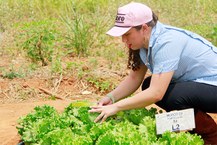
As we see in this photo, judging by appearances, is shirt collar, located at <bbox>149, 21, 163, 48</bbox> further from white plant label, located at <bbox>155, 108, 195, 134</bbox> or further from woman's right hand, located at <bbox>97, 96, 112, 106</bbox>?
woman's right hand, located at <bbox>97, 96, 112, 106</bbox>

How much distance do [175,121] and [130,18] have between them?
80 centimetres

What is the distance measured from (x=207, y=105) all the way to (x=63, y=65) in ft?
11.6

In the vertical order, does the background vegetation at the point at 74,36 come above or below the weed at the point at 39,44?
below

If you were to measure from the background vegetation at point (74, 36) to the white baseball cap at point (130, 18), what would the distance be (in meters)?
2.81

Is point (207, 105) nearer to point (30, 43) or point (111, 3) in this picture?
point (30, 43)

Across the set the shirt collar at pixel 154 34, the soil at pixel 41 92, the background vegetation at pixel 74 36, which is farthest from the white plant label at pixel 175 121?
the background vegetation at pixel 74 36

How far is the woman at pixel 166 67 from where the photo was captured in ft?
11.4

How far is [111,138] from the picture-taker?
312 cm

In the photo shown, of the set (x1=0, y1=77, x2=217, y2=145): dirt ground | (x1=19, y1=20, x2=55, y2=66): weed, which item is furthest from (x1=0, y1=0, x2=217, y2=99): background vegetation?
(x1=0, y1=77, x2=217, y2=145): dirt ground

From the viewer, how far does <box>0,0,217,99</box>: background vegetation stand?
6.72m

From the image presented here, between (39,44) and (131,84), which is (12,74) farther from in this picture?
(131,84)

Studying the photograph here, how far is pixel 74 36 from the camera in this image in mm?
7645

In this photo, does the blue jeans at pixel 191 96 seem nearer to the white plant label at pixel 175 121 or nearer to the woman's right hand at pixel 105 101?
the white plant label at pixel 175 121

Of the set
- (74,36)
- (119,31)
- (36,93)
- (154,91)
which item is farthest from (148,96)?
(74,36)
